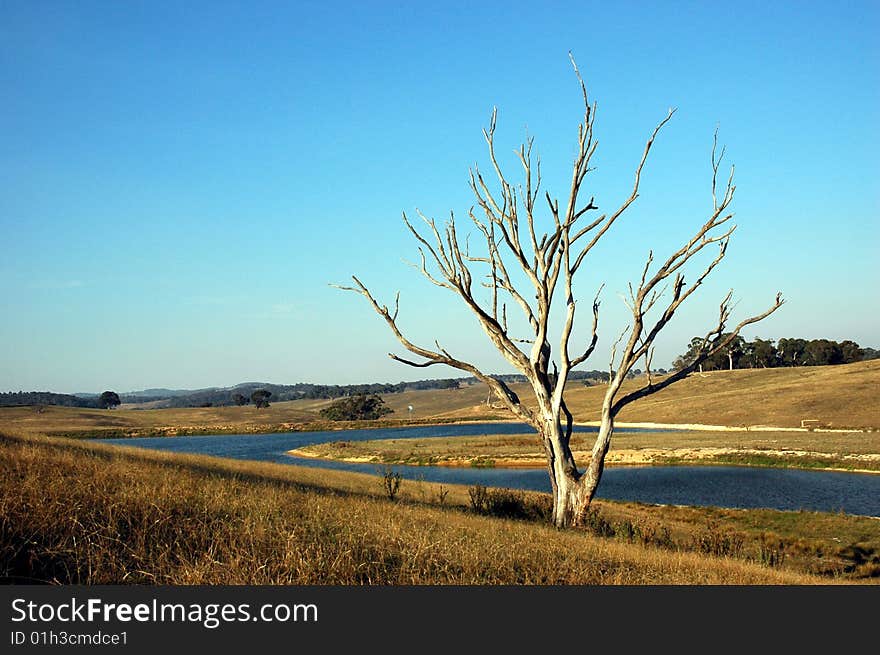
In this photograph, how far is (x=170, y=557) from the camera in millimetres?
6961

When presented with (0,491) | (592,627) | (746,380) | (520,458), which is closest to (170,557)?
(0,491)

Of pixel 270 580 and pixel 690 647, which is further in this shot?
pixel 270 580

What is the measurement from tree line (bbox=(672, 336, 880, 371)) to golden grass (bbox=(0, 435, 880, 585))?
5086 inches

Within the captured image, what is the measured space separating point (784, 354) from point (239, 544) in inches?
6040

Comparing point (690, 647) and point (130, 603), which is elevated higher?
point (130, 603)

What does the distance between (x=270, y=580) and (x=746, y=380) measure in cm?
11569

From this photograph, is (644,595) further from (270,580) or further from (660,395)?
(660,395)

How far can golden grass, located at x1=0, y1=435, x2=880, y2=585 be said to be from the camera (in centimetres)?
638

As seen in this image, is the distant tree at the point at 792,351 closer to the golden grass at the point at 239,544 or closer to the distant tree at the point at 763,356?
the distant tree at the point at 763,356

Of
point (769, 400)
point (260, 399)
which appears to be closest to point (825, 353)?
point (769, 400)

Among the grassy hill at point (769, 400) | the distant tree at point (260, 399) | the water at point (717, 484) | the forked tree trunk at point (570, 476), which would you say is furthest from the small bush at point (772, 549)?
the distant tree at point (260, 399)

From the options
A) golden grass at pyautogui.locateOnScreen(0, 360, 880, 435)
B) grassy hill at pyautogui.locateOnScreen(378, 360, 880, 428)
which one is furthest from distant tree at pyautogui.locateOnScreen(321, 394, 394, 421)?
grassy hill at pyautogui.locateOnScreen(378, 360, 880, 428)

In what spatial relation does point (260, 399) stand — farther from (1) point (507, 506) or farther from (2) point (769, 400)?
(1) point (507, 506)

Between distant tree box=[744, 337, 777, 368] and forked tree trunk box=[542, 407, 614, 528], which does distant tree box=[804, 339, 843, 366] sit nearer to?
distant tree box=[744, 337, 777, 368]
